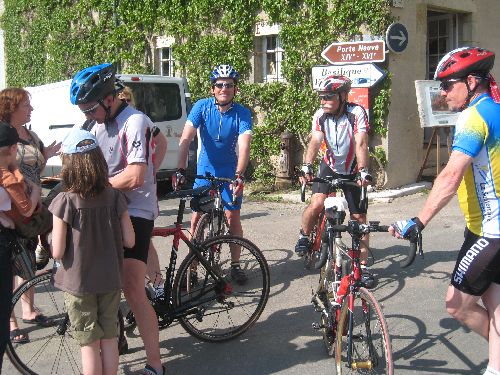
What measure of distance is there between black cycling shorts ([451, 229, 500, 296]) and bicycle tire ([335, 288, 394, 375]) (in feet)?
1.63

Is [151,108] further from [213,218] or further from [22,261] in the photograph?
[22,261]

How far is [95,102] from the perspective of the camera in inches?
149

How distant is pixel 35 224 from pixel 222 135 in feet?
7.21

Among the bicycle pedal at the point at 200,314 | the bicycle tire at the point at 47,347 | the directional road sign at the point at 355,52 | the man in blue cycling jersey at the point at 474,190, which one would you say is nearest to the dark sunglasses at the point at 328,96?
the man in blue cycling jersey at the point at 474,190

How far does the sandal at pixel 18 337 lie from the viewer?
445 centimetres

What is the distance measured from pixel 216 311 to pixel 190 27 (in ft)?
34.9

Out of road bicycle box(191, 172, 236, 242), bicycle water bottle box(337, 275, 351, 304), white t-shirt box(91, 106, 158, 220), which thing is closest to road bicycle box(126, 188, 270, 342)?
white t-shirt box(91, 106, 158, 220)

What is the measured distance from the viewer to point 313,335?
187 inches

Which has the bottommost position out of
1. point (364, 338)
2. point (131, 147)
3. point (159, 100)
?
point (364, 338)

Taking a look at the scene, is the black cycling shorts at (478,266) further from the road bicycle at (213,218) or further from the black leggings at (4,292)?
the black leggings at (4,292)

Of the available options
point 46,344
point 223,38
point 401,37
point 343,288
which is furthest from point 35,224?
point 223,38

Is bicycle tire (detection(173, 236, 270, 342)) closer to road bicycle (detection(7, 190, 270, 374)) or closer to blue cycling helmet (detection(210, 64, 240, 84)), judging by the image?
road bicycle (detection(7, 190, 270, 374))

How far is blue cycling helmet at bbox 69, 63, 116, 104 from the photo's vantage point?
3.77 m

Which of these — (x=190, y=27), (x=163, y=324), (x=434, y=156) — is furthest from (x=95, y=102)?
(x=190, y=27)
